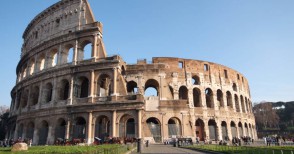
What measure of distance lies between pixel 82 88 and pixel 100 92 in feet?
8.75

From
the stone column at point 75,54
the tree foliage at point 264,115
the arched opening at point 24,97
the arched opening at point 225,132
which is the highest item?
the stone column at point 75,54

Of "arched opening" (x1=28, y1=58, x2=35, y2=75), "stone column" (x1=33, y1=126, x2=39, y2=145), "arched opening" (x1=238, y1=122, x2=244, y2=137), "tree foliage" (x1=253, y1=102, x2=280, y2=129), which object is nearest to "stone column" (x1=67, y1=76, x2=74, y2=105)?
"stone column" (x1=33, y1=126, x2=39, y2=145)

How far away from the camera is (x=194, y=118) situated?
2850 centimetres

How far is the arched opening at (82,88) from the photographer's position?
2510cm

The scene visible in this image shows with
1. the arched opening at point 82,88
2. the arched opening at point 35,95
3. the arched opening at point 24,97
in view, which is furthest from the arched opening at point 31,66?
the arched opening at point 82,88

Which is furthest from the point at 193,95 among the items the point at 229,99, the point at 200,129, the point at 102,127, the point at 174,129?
the point at 102,127

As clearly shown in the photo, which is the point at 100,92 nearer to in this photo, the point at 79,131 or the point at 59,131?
the point at 79,131

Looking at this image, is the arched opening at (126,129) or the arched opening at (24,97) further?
the arched opening at (24,97)

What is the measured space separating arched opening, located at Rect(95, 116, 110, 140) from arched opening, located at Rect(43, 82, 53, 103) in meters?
7.26

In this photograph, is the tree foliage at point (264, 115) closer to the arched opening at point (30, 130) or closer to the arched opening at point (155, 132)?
the arched opening at point (155, 132)

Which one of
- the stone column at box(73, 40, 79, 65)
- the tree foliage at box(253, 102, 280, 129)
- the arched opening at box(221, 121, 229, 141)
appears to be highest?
the stone column at box(73, 40, 79, 65)

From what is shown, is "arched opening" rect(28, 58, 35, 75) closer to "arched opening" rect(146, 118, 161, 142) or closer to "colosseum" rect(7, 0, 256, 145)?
"colosseum" rect(7, 0, 256, 145)

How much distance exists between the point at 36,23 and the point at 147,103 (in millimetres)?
20880

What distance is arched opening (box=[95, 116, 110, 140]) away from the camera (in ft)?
76.2
